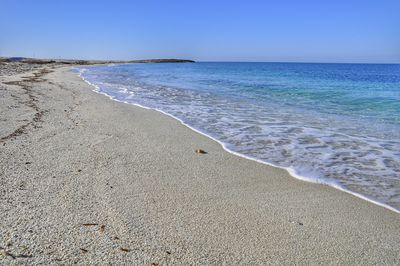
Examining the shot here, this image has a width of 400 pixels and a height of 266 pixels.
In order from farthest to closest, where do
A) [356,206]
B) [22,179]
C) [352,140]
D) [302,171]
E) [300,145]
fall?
[352,140] → [300,145] → [302,171] → [22,179] → [356,206]

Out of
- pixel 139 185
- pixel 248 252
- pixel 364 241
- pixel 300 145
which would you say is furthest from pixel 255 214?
pixel 300 145

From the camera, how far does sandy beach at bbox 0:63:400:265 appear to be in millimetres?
2783

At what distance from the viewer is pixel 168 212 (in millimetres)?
3523

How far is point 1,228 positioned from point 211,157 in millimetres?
3306

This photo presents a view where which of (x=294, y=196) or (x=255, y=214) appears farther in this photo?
(x=294, y=196)

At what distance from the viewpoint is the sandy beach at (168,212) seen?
2783 millimetres

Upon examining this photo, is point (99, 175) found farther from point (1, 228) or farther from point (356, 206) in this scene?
point (356, 206)

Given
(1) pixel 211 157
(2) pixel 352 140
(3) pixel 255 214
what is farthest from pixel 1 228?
(2) pixel 352 140

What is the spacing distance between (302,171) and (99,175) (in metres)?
2.74

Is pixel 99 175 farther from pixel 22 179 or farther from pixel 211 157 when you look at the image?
pixel 211 157

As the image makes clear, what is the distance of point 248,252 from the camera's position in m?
2.84

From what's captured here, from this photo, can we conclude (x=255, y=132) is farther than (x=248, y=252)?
Yes

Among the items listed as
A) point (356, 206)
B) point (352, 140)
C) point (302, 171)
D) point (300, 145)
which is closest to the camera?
point (356, 206)

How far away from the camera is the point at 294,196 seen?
4.14m
